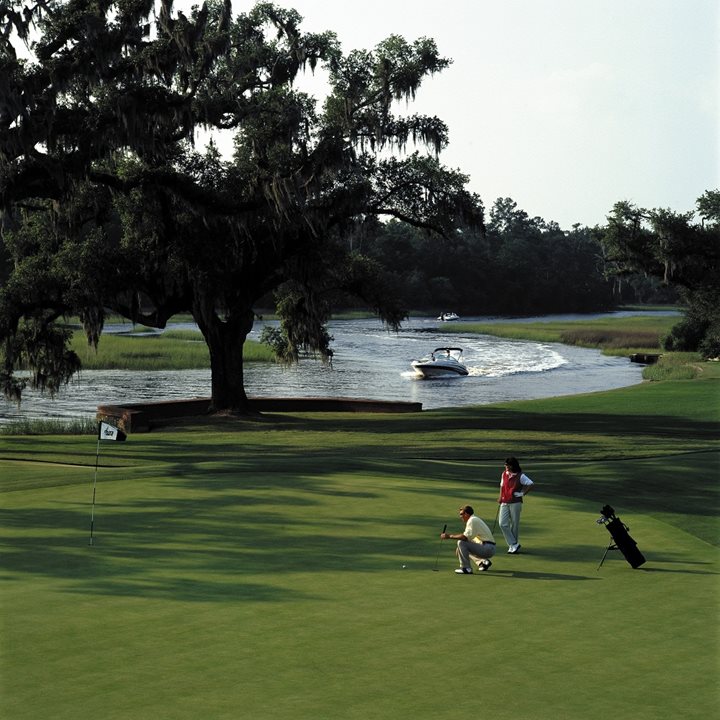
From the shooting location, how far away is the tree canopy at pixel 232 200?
132 ft

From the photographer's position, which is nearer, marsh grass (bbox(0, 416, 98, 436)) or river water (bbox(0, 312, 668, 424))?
marsh grass (bbox(0, 416, 98, 436))

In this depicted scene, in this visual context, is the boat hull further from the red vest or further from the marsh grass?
the red vest

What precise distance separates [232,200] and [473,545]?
2672 cm

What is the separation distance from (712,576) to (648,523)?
14.9 ft

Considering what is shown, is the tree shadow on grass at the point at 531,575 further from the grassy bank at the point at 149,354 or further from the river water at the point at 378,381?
the grassy bank at the point at 149,354

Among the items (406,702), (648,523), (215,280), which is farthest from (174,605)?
(215,280)

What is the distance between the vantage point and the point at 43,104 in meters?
33.6

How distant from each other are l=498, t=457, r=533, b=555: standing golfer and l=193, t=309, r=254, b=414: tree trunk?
27.5 meters

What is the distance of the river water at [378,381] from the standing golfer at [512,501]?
35276mm

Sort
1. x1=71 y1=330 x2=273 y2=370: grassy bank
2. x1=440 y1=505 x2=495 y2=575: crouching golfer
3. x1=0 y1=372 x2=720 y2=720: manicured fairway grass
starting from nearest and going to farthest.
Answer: x1=0 y1=372 x2=720 y2=720: manicured fairway grass
x1=440 y1=505 x2=495 y2=575: crouching golfer
x1=71 y1=330 x2=273 y2=370: grassy bank

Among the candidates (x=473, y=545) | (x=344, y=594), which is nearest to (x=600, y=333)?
(x=473, y=545)

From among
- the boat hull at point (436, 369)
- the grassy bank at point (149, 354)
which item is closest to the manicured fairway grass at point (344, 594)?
the boat hull at point (436, 369)

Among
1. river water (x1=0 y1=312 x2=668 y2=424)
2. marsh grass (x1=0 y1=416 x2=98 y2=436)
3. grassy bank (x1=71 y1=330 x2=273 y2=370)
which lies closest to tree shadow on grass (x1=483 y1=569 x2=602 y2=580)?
marsh grass (x1=0 y1=416 x2=98 y2=436)

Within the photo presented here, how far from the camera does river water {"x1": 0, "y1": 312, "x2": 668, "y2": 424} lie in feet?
203
